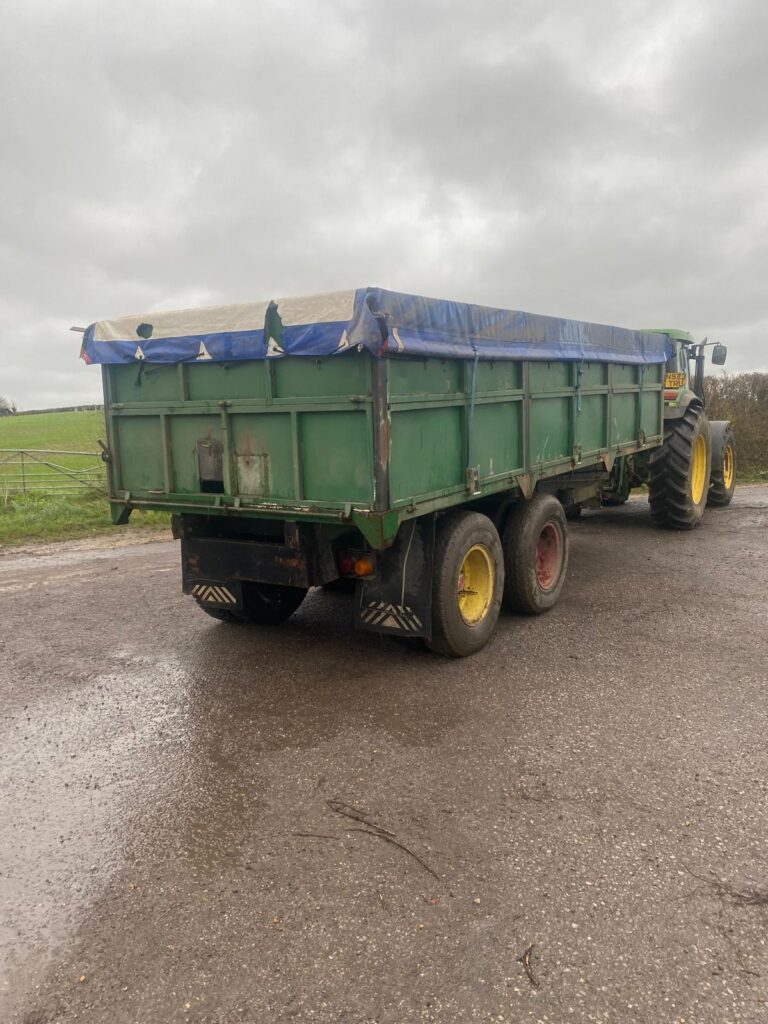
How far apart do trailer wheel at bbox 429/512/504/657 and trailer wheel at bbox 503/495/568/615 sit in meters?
0.41

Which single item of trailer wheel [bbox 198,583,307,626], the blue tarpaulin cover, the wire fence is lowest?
trailer wheel [bbox 198,583,307,626]

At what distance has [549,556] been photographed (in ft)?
22.3

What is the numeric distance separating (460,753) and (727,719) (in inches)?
63.3

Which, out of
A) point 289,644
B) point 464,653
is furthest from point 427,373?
point 289,644

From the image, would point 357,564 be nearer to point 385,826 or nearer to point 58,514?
point 385,826

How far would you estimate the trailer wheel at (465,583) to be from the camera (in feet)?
16.7

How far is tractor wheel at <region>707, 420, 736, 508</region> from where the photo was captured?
11.4 metres

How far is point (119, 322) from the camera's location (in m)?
5.36

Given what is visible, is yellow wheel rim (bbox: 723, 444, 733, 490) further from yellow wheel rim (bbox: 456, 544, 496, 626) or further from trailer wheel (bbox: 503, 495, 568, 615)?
yellow wheel rim (bbox: 456, 544, 496, 626)


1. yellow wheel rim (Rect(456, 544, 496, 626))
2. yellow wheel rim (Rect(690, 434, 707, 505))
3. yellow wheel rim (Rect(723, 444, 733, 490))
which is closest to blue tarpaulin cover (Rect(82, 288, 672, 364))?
yellow wheel rim (Rect(456, 544, 496, 626))

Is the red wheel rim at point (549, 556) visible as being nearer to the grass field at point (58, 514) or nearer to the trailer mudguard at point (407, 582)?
the trailer mudguard at point (407, 582)

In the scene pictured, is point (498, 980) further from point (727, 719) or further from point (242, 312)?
point (242, 312)

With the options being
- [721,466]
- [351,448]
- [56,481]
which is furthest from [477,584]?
[56,481]

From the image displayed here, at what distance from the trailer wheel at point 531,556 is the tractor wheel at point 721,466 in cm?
594
